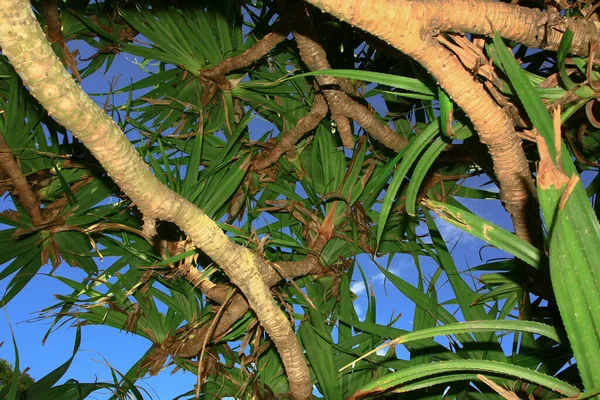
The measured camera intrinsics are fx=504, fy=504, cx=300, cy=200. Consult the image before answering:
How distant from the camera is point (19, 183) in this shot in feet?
3.57

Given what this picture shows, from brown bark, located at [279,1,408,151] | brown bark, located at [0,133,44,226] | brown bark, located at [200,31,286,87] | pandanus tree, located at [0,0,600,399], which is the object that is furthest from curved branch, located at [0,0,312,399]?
brown bark, located at [0,133,44,226]

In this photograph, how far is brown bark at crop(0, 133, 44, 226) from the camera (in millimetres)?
1072

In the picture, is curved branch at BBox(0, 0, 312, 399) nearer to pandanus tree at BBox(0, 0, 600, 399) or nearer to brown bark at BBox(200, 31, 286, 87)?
pandanus tree at BBox(0, 0, 600, 399)

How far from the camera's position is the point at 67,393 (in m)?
1.06

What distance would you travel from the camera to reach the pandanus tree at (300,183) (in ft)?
1.94

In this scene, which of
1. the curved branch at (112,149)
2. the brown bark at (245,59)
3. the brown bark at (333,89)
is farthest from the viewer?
the brown bark at (245,59)

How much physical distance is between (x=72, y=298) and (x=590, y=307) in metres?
0.97

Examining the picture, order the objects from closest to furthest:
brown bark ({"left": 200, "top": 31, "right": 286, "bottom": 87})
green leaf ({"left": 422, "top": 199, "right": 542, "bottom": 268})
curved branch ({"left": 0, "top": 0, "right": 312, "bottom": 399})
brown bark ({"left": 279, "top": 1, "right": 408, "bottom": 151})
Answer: curved branch ({"left": 0, "top": 0, "right": 312, "bottom": 399}), green leaf ({"left": 422, "top": 199, "right": 542, "bottom": 268}), brown bark ({"left": 279, "top": 1, "right": 408, "bottom": 151}), brown bark ({"left": 200, "top": 31, "right": 286, "bottom": 87})

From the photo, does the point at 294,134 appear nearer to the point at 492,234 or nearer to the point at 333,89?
the point at 333,89

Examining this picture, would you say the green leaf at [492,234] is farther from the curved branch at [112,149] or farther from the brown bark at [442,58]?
the curved branch at [112,149]

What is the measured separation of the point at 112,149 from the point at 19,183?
71 cm

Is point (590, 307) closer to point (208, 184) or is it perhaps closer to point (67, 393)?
point (208, 184)

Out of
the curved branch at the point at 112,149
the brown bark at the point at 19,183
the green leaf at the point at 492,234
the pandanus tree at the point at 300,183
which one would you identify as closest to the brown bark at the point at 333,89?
the pandanus tree at the point at 300,183

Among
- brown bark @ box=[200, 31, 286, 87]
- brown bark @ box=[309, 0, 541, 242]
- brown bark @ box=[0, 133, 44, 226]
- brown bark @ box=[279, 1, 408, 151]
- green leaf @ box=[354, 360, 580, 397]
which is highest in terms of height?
brown bark @ box=[200, 31, 286, 87]
